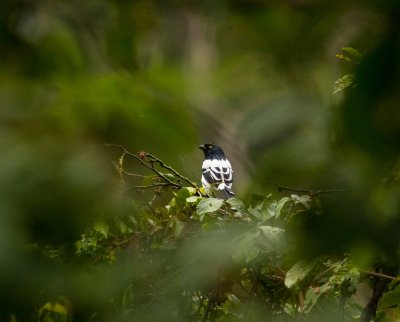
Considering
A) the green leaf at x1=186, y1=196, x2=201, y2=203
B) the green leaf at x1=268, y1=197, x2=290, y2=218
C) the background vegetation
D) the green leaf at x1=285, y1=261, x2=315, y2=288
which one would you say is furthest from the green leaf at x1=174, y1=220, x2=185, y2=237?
the background vegetation

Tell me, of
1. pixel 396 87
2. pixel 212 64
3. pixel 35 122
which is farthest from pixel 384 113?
pixel 35 122

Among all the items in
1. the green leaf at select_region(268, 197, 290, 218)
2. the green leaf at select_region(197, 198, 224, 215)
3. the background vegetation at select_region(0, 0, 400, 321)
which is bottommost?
the background vegetation at select_region(0, 0, 400, 321)

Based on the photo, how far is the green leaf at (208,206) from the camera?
1694mm

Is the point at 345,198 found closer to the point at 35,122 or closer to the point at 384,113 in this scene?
the point at 384,113

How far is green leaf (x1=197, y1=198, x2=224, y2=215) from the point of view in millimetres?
1694

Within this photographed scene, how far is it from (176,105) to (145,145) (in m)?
0.04

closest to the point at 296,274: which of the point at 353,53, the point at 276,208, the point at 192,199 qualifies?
the point at 276,208

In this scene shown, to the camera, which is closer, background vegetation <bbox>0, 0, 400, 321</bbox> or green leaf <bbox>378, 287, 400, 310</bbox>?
background vegetation <bbox>0, 0, 400, 321</bbox>

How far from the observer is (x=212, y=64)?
0.58 meters

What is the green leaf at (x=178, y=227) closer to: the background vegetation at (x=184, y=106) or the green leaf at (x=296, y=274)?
the green leaf at (x=296, y=274)

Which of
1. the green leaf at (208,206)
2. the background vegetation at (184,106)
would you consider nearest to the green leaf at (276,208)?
the green leaf at (208,206)

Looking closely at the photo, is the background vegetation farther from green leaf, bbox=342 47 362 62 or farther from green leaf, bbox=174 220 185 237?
green leaf, bbox=174 220 185 237

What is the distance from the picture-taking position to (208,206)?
1.71 meters

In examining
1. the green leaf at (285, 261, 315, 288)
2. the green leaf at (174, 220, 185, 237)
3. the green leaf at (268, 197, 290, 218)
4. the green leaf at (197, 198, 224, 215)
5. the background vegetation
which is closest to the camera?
the background vegetation
